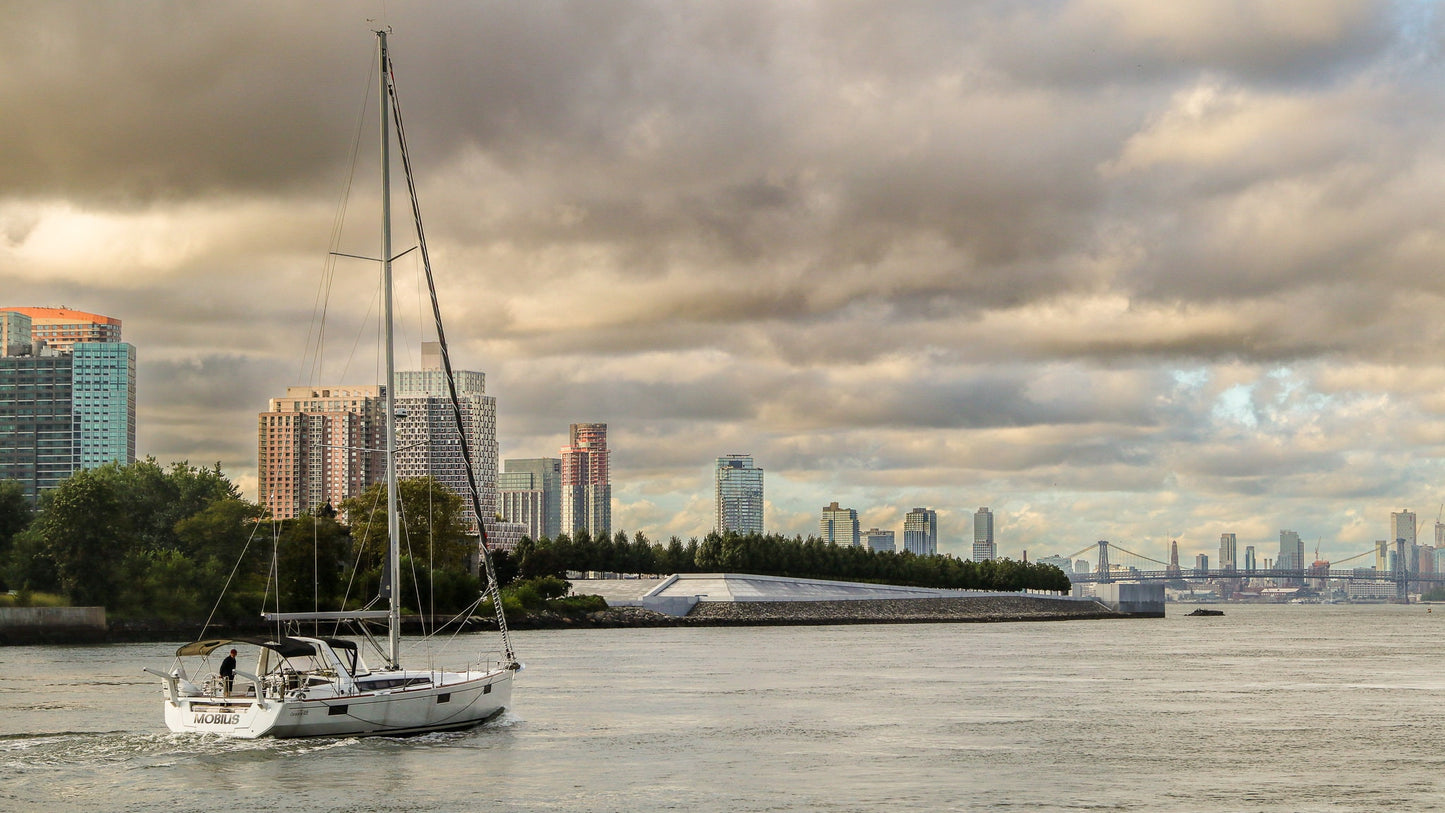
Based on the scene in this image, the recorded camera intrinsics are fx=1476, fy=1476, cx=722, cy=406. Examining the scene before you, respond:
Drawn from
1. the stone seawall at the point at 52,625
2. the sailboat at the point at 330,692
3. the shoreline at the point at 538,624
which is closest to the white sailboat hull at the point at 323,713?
the sailboat at the point at 330,692

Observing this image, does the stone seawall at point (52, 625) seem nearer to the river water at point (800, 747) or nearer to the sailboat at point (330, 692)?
the river water at point (800, 747)

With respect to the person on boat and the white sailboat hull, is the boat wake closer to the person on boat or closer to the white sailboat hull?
the white sailboat hull

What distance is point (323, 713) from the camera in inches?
1764

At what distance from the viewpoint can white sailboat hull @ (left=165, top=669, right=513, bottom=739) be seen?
145 feet

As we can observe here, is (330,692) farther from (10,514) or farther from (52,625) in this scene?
(10,514)

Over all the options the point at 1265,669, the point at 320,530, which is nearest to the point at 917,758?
the point at 1265,669

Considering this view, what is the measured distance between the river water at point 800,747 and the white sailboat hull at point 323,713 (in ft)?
1.82

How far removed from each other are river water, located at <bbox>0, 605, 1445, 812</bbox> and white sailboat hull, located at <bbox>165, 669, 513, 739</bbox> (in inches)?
21.9

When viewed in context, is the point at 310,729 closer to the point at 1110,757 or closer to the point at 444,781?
the point at 444,781

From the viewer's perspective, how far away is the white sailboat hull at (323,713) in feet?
145

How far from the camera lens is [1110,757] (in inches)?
1783

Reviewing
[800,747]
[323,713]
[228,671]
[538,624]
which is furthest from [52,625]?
[800,747]

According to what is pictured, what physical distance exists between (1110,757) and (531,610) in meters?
126

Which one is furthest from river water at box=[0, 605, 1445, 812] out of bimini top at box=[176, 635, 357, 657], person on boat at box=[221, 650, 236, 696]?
bimini top at box=[176, 635, 357, 657]
